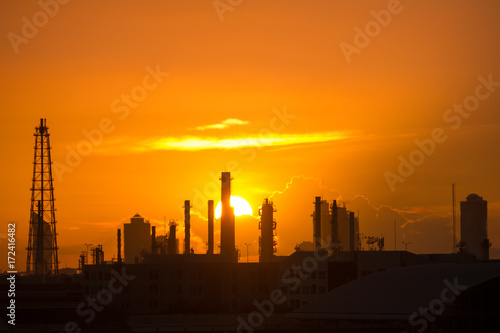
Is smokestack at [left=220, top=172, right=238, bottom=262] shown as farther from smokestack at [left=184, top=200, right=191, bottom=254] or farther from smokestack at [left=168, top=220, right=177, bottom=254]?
smokestack at [left=168, top=220, right=177, bottom=254]

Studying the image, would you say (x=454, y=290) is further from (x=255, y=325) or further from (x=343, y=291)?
(x=255, y=325)

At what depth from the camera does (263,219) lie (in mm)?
131500

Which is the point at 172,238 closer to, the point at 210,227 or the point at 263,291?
the point at 210,227

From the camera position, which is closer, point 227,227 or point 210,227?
point 227,227

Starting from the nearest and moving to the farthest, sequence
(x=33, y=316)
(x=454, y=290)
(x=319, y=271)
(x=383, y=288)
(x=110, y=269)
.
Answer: (x=454, y=290) → (x=383, y=288) → (x=33, y=316) → (x=319, y=271) → (x=110, y=269)

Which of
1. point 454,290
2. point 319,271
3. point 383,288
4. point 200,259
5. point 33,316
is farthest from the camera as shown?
point 200,259

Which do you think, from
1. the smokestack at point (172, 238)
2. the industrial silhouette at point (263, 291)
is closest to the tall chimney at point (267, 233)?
the industrial silhouette at point (263, 291)

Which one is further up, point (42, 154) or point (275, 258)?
point (42, 154)

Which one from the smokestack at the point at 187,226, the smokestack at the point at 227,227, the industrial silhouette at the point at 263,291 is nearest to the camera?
the industrial silhouette at the point at 263,291

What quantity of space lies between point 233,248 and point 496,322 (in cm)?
6142

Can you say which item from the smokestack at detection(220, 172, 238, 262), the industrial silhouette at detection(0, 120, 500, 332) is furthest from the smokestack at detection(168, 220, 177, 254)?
the smokestack at detection(220, 172, 238, 262)

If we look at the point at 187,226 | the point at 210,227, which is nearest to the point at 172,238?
the point at 187,226

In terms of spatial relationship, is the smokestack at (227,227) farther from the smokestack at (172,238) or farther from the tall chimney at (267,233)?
the smokestack at (172,238)

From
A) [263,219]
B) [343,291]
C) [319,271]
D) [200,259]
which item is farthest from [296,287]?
[343,291]
